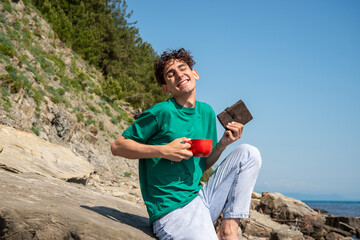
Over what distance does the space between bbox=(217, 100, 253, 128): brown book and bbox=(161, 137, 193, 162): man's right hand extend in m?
0.59

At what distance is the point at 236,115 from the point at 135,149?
1000 millimetres

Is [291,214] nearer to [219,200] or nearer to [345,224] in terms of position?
[345,224]

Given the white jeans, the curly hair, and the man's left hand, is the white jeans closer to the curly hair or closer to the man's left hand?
the man's left hand

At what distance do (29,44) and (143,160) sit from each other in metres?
14.3

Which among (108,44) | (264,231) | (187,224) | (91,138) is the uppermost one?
(108,44)

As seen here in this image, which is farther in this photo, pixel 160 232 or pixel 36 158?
pixel 36 158

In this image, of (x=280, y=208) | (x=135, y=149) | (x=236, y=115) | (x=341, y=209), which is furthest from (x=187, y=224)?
(x=341, y=209)

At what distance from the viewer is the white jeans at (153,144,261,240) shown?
2.43 m

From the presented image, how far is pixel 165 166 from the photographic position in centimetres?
258

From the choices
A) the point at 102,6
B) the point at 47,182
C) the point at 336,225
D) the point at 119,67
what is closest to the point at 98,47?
the point at 119,67

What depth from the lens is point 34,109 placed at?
1045cm

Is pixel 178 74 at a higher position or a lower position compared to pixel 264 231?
higher

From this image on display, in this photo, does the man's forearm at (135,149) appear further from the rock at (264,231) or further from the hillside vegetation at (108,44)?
the hillside vegetation at (108,44)

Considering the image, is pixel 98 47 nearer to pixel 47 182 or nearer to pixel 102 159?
pixel 102 159
